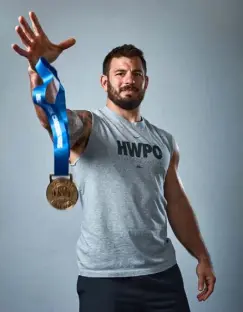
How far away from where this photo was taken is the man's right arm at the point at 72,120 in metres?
1.16

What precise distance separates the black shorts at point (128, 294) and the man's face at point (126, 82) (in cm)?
54

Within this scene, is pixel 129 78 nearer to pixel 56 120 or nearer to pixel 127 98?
pixel 127 98

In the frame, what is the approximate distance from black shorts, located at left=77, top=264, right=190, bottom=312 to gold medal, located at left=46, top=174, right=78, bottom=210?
0.33 m

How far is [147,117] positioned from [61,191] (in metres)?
1.01

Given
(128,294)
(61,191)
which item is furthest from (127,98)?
(128,294)

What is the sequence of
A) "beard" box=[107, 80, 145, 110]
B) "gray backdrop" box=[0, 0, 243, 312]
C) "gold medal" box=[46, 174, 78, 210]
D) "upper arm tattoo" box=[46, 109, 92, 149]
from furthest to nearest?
1. "gray backdrop" box=[0, 0, 243, 312]
2. "beard" box=[107, 80, 145, 110]
3. "upper arm tattoo" box=[46, 109, 92, 149]
4. "gold medal" box=[46, 174, 78, 210]

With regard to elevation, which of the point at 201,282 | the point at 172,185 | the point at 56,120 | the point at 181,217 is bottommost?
the point at 201,282

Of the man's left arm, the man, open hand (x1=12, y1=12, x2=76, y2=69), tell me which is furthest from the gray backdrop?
open hand (x1=12, y1=12, x2=76, y2=69)

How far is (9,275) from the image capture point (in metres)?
1.92

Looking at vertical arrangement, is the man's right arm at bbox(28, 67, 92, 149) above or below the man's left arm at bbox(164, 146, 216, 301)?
above

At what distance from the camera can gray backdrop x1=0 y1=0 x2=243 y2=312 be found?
193cm

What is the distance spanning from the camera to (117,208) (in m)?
1.34

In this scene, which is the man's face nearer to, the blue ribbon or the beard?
the beard

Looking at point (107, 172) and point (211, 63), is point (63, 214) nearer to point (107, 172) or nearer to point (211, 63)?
point (107, 172)
